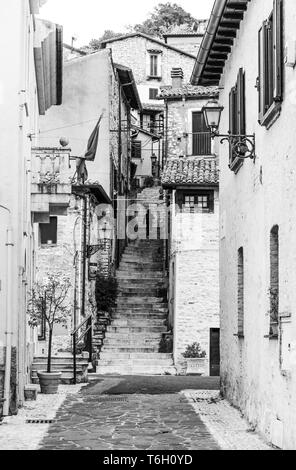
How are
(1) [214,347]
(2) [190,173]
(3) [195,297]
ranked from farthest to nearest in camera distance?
(2) [190,173] < (3) [195,297] < (1) [214,347]

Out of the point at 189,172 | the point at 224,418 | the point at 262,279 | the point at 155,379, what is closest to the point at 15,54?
the point at 262,279

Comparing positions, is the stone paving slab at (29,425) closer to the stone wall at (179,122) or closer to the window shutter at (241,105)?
the window shutter at (241,105)

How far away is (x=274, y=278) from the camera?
490 inches

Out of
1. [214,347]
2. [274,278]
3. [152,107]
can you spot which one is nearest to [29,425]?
[274,278]

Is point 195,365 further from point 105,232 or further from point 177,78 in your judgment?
point 177,78

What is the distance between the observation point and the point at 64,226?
30828 mm

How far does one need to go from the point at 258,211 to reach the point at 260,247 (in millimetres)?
599

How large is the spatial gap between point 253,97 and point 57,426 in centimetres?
602

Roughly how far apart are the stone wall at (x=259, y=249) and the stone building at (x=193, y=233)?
11265mm

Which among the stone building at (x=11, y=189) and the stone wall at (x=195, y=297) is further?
the stone wall at (x=195, y=297)

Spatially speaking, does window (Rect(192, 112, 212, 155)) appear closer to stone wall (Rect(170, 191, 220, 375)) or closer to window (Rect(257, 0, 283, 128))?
stone wall (Rect(170, 191, 220, 375))

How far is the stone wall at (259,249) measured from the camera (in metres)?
11.0

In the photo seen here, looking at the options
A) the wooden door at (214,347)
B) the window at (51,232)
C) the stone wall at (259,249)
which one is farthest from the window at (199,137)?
the stone wall at (259,249)

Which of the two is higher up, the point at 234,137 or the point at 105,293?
the point at 234,137
